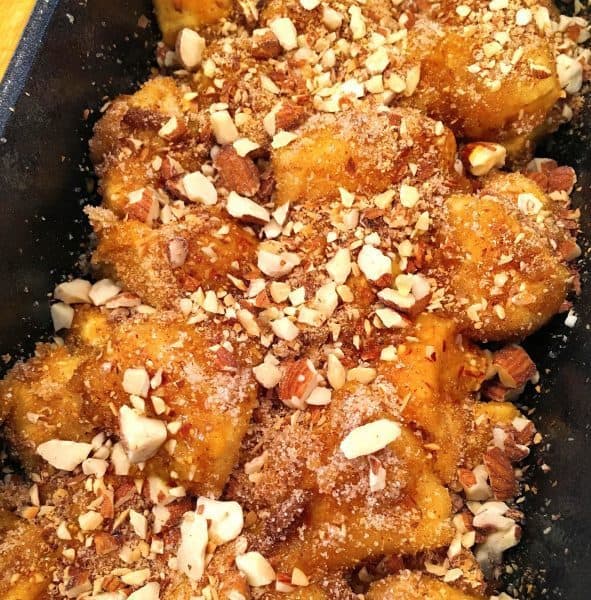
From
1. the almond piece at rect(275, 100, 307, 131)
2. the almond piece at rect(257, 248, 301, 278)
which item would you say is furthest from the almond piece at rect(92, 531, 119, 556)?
the almond piece at rect(275, 100, 307, 131)

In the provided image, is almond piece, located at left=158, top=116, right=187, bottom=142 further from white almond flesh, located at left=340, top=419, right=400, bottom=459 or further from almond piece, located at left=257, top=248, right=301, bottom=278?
white almond flesh, located at left=340, top=419, right=400, bottom=459

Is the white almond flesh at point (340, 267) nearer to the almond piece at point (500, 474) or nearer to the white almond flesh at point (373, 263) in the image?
the white almond flesh at point (373, 263)

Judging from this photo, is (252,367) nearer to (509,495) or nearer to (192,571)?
(192,571)

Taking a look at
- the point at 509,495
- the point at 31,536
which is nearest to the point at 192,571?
the point at 31,536

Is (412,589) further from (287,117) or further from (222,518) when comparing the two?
(287,117)

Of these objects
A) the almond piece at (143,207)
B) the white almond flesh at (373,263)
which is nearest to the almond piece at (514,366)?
the white almond flesh at (373,263)
